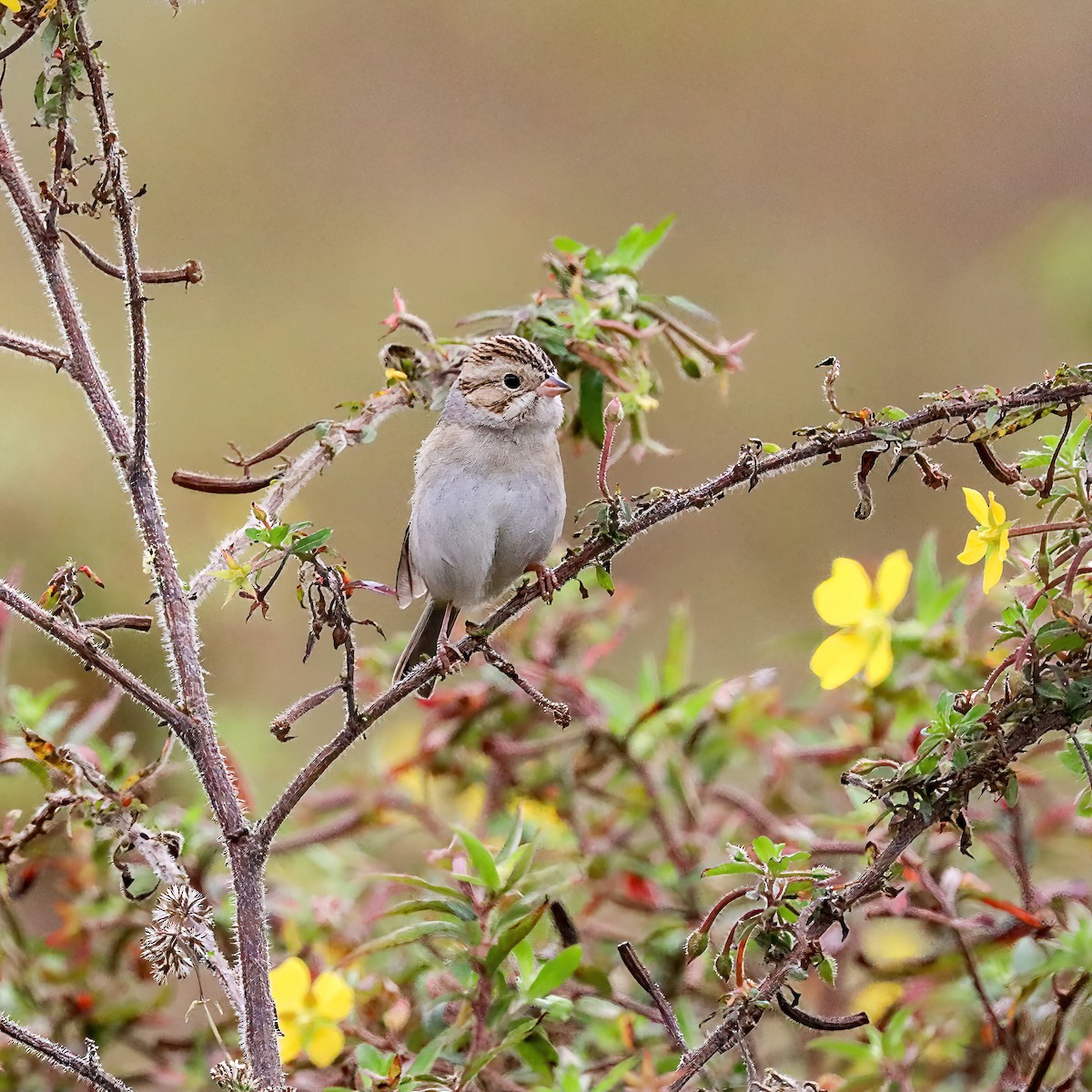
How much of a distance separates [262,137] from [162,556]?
180 inches

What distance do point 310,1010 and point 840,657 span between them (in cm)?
63

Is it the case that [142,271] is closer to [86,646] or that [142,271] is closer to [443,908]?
[86,646]

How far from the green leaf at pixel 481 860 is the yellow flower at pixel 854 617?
35 centimetres

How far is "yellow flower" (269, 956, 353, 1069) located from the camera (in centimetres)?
133

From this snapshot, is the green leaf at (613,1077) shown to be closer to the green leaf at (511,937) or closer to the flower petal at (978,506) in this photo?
the green leaf at (511,937)

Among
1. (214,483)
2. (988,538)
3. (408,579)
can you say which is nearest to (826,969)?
(988,538)

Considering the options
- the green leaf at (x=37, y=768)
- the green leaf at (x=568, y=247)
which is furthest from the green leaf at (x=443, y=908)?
the green leaf at (x=568, y=247)

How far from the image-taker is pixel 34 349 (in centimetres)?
111

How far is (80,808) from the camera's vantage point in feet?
3.85

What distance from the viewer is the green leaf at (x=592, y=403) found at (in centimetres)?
164

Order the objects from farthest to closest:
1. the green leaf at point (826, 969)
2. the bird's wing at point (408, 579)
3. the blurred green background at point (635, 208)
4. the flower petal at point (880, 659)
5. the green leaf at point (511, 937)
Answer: the blurred green background at point (635, 208)
the bird's wing at point (408, 579)
the flower petal at point (880, 659)
the green leaf at point (511, 937)
the green leaf at point (826, 969)

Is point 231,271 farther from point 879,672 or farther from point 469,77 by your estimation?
point 879,672

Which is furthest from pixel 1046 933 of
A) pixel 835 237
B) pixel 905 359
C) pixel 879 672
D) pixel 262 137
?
pixel 262 137

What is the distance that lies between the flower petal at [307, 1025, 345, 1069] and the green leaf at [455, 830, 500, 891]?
0.26 meters
